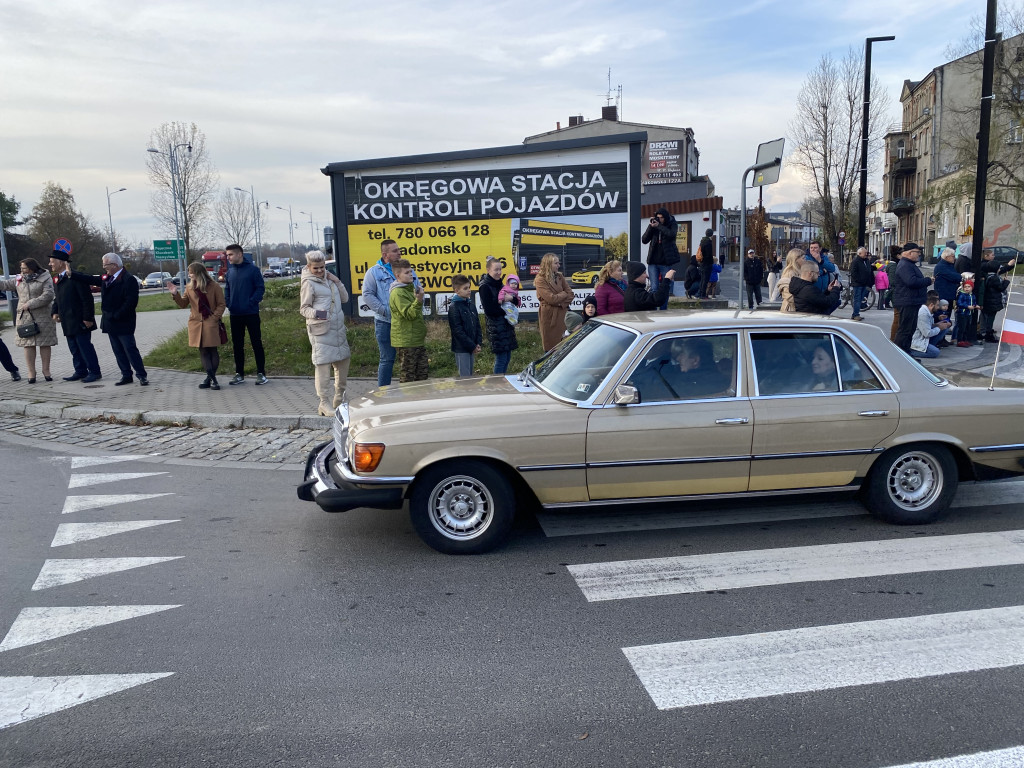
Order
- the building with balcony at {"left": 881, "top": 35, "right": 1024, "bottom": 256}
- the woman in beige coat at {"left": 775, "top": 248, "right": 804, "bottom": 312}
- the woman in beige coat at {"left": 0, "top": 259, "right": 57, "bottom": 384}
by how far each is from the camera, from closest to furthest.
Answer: the woman in beige coat at {"left": 775, "top": 248, "right": 804, "bottom": 312}
the woman in beige coat at {"left": 0, "top": 259, "right": 57, "bottom": 384}
the building with balcony at {"left": 881, "top": 35, "right": 1024, "bottom": 256}

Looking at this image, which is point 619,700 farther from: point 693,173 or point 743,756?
point 693,173

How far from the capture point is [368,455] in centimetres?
492

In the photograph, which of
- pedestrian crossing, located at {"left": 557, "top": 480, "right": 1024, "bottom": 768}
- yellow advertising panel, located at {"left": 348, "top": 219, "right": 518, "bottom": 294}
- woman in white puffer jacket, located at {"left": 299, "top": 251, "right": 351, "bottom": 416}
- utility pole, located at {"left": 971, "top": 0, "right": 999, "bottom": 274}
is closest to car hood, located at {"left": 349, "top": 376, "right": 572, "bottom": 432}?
pedestrian crossing, located at {"left": 557, "top": 480, "right": 1024, "bottom": 768}

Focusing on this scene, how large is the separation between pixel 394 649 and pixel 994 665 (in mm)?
2820

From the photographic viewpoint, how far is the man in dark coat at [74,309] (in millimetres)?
11625

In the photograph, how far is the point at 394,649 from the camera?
391 cm

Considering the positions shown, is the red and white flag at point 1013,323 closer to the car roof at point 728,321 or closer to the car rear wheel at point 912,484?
the car rear wheel at point 912,484

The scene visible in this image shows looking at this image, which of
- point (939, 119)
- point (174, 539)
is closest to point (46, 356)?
point (174, 539)

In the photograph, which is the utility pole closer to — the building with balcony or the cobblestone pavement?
the cobblestone pavement

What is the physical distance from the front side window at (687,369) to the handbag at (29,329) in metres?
10.3

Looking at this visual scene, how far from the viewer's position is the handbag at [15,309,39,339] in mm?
11695

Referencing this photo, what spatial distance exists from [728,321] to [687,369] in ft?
1.68

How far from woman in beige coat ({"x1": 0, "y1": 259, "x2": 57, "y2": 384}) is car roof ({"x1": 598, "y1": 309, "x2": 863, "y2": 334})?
32.3 feet

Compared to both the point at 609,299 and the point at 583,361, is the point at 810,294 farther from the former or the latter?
the point at 583,361
